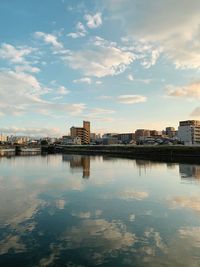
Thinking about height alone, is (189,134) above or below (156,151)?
above

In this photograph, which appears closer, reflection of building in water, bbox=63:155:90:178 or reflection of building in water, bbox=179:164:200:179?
reflection of building in water, bbox=179:164:200:179

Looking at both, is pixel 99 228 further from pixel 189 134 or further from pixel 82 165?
pixel 189 134

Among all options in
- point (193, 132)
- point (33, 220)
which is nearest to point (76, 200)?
point (33, 220)

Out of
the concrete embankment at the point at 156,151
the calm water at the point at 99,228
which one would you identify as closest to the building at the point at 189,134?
the concrete embankment at the point at 156,151

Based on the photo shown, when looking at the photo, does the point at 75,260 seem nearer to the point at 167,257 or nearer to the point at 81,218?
the point at 167,257

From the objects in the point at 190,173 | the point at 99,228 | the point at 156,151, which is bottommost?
the point at 99,228

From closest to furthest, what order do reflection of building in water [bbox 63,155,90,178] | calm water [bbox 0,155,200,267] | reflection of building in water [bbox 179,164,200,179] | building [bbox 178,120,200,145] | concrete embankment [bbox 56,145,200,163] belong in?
calm water [bbox 0,155,200,267], reflection of building in water [bbox 179,164,200,179], reflection of building in water [bbox 63,155,90,178], concrete embankment [bbox 56,145,200,163], building [bbox 178,120,200,145]

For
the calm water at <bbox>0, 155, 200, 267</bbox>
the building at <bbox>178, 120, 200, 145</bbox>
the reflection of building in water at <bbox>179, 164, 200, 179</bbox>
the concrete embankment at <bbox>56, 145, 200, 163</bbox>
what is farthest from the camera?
the building at <bbox>178, 120, 200, 145</bbox>

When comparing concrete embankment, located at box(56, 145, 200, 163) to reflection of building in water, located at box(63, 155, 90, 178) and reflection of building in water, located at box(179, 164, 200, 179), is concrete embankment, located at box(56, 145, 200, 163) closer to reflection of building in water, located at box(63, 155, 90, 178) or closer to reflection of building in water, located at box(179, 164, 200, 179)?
reflection of building in water, located at box(179, 164, 200, 179)

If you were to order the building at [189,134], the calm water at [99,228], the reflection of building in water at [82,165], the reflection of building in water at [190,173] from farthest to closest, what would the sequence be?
the building at [189,134]
the reflection of building in water at [82,165]
the reflection of building in water at [190,173]
the calm water at [99,228]

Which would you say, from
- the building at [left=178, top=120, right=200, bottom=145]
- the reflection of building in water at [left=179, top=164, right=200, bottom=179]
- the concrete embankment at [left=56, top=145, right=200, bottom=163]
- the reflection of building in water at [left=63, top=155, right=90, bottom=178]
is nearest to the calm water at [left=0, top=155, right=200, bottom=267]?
the reflection of building in water at [left=179, top=164, right=200, bottom=179]

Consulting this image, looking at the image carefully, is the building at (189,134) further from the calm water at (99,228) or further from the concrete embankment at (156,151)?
the calm water at (99,228)

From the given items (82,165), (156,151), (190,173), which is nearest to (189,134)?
(156,151)

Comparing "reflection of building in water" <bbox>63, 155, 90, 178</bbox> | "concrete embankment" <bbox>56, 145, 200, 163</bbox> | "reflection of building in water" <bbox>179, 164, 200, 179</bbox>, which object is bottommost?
"reflection of building in water" <bbox>63, 155, 90, 178</bbox>
